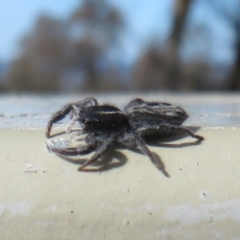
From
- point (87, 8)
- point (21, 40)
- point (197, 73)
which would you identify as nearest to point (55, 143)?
point (197, 73)

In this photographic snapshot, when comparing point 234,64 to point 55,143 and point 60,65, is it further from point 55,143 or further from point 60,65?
point 55,143

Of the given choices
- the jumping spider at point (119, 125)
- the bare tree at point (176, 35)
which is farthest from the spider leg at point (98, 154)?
the bare tree at point (176, 35)

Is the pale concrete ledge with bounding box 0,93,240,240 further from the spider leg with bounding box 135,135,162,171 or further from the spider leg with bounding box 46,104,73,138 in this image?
the spider leg with bounding box 46,104,73,138

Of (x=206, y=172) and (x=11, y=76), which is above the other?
(x=206, y=172)

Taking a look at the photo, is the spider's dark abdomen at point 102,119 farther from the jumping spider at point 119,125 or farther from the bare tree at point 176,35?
the bare tree at point 176,35

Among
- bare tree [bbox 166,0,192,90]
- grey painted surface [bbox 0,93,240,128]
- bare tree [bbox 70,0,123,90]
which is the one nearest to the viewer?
grey painted surface [bbox 0,93,240,128]

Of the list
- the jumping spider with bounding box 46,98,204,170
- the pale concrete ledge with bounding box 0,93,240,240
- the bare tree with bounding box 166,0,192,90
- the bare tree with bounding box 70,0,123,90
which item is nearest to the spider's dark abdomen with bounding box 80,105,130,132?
the jumping spider with bounding box 46,98,204,170

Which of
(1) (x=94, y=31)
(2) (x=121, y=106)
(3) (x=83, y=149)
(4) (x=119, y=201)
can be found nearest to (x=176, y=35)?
(1) (x=94, y=31)

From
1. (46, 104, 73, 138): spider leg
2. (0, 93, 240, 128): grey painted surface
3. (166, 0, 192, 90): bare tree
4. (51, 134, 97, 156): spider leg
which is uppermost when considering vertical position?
(51, 134, 97, 156): spider leg
